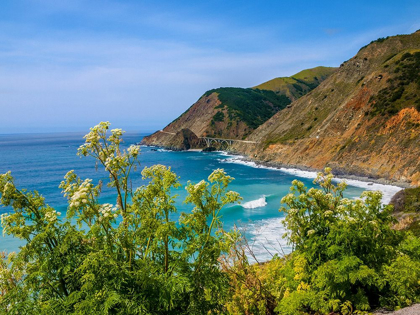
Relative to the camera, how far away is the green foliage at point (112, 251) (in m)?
5.48

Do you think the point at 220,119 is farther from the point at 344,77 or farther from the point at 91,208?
the point at 91,208

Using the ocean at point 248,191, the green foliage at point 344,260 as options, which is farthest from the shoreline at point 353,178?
the green foliage at point 344,260

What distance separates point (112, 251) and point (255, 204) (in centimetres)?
4209

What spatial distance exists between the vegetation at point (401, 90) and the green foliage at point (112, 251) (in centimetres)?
6813

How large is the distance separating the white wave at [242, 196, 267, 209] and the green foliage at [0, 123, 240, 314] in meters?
39.8

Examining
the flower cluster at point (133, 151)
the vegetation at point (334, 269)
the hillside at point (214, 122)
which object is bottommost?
the vegetation at point (334, 269)

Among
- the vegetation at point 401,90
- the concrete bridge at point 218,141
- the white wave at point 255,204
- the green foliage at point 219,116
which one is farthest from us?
the green foliage at point 219,116

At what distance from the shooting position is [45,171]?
78.0 metres

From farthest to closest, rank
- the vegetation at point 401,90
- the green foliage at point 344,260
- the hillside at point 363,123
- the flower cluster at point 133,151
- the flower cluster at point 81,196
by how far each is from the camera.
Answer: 1. the vegetation at point 401,90
2. the hillside at point 363,123
3. the green foliage at point 344,260
4. the flower cluster at point 133,151
5. the flower cluster at point 81,196

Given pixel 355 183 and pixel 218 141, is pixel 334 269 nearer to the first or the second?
pixel 355 183

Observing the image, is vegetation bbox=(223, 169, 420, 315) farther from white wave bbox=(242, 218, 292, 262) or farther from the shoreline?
the shoreline

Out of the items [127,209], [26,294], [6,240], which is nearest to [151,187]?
[127,209]

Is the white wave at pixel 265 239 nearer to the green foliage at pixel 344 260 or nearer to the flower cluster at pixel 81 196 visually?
the green foliage at pixel 344 260

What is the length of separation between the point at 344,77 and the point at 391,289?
106 metres
